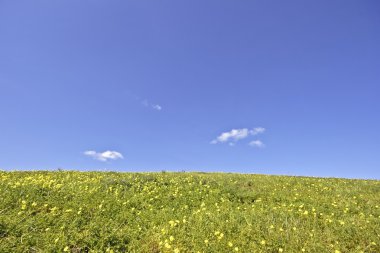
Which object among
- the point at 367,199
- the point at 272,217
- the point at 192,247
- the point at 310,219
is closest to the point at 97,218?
the point at 192,247

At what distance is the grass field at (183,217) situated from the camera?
30.8 feet

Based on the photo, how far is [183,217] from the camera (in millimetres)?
11844

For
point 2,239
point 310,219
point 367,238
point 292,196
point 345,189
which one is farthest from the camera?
point 345,189

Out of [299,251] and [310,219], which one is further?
[310,219]

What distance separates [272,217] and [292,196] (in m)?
3.99

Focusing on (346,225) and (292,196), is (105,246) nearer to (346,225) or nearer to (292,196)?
(346,225)

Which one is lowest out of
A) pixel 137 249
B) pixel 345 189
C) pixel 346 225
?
pixel 137 249

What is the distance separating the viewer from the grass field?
9398 millimetres

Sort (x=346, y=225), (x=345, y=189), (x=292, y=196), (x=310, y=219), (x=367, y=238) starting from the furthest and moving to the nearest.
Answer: (x=345, y=189) < (x=292, y=196) < (x=310, y=219) < (x=346, y=225) < (x=367, y=238)

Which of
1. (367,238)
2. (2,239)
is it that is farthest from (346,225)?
(2,239)

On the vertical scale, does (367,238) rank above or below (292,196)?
below

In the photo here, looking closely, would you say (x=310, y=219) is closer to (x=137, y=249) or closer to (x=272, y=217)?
(x=272, y=217)

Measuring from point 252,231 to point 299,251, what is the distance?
5.03ft

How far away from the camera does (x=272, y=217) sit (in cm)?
1144
